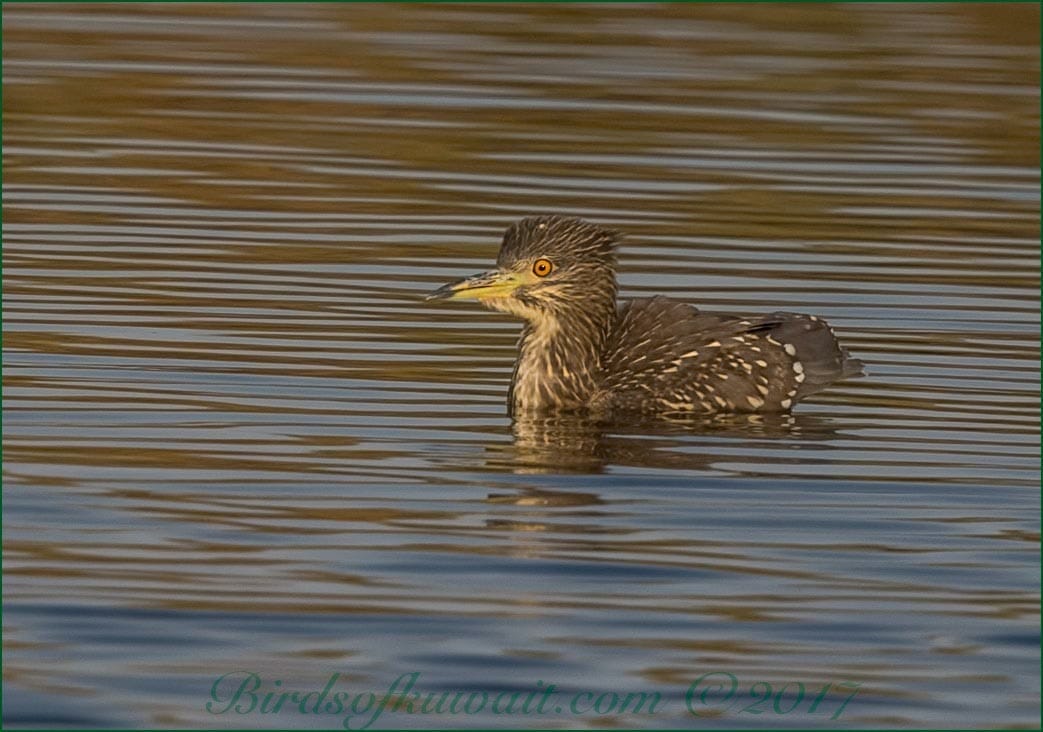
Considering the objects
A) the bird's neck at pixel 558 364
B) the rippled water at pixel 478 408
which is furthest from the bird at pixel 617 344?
the rippled water at pixel 478 408

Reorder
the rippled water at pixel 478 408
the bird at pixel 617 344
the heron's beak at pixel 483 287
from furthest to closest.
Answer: the bird at pixel 617 344
the heron's beak at pixel 483 287
the rippled water at pixel 478 408

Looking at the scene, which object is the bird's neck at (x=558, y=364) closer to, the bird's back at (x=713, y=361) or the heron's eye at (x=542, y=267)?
the bird's back at (x=713, y=361)

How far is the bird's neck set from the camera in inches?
510

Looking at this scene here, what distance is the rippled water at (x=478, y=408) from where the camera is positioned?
8.69m

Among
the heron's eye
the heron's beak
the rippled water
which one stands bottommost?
the rippled water

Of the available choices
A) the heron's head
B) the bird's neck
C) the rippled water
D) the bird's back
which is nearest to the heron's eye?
the heron's head

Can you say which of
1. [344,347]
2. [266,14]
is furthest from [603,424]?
[266,14]

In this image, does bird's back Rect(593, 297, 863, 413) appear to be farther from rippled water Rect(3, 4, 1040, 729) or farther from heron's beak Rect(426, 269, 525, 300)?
heron's beak Rect(426, 269, 525, 300)

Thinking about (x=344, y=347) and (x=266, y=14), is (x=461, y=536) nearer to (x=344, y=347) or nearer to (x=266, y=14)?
(x=344, y=347)

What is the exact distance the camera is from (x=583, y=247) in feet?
43.9

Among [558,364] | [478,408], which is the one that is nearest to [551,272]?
[558,364]

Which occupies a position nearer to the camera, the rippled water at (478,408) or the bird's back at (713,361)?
the rippled water at (478,408)

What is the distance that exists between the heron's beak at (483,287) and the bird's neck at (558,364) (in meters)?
0.28

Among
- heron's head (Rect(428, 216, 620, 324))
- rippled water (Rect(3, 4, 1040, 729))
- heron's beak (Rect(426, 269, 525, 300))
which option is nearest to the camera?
rippled water (Rect(3, 4, 1040, 729))
